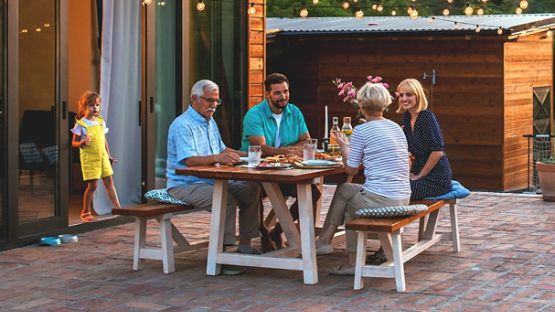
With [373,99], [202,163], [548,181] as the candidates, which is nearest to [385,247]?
[373,99]

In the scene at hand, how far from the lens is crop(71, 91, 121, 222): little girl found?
29.0 ft

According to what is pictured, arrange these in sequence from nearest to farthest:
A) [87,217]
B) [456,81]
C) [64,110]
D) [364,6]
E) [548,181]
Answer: [64,110] → [87,217] → [548,181] → [456,81] → [364,6]

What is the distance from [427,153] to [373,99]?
991mm

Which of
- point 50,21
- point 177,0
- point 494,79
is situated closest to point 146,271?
point 50,21

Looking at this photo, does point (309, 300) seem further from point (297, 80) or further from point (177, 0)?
point (297, 80)

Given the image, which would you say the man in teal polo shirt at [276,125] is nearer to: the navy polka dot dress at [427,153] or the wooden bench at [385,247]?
the navy polka dot dress at [427,153]

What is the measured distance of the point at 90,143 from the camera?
887cm

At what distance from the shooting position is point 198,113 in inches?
277

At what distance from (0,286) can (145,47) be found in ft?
10.9

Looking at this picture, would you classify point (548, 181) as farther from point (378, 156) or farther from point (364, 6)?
point (364, 6)

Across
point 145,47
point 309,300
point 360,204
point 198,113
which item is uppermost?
point 145,47

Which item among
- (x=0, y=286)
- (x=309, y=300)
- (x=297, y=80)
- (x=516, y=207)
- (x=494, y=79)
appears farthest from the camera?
(x=297, y=80)

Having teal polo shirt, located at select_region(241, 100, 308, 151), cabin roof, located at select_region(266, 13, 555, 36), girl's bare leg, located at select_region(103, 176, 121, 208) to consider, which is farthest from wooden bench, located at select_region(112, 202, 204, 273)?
cabin roof, located at select_region(266, 13, 555, 36)

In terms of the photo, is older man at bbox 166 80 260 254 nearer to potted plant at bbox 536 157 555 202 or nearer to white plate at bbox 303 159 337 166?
white plate at bbox 303 159 337 166
